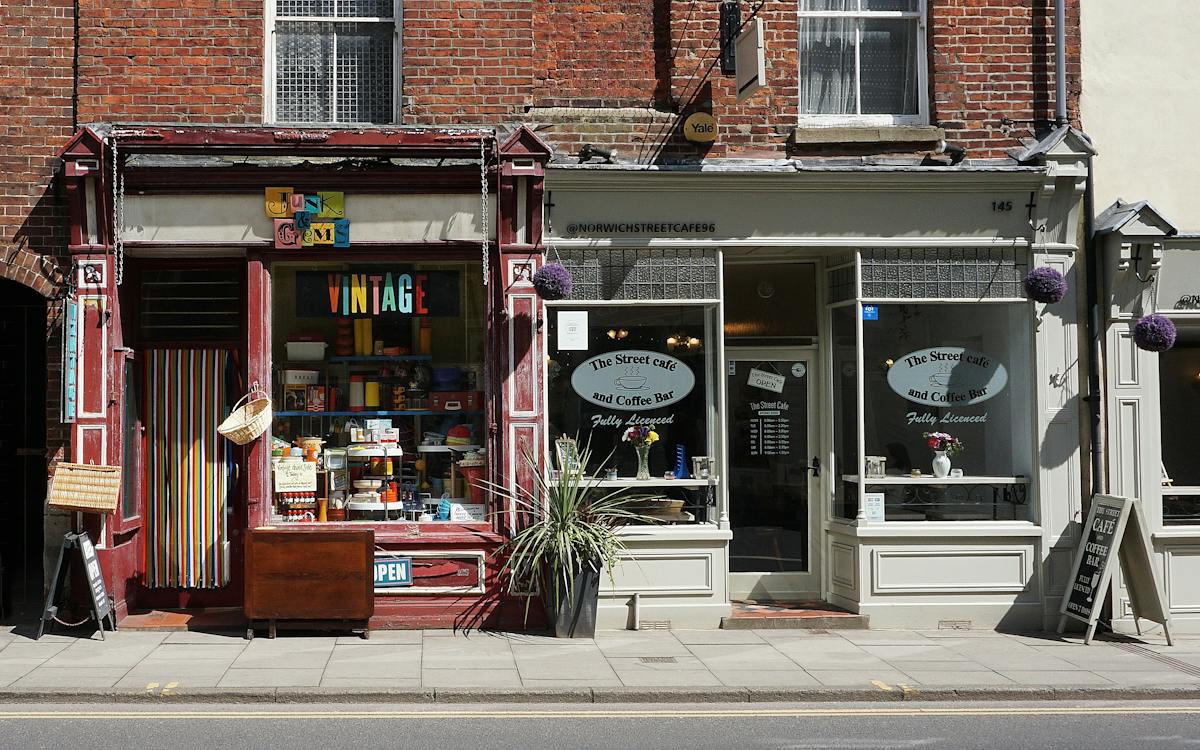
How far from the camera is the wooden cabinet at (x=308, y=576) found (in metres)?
9.71

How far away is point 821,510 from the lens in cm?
1134

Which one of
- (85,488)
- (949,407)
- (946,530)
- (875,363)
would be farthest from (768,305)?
(85,488)

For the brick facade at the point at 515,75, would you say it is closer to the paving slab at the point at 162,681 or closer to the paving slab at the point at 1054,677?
the paving slab at the point at 162,681

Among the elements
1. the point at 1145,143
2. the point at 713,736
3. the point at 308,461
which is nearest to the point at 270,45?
the point at 308,461

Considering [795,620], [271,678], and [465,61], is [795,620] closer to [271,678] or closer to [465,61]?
[271,678]

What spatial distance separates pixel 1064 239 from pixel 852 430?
8.51 ft

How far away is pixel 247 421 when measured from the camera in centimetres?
998

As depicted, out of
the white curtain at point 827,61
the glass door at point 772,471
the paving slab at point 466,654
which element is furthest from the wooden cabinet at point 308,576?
the white curtain at point 827,61

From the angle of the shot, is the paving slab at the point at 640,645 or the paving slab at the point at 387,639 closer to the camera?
the paving slab at the point at 640,645

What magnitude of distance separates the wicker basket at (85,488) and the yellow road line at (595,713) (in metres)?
2.48

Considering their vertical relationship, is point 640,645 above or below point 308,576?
below

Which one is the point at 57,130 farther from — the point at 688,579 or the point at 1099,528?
the point at 1099,528

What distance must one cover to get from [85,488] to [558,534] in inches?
155

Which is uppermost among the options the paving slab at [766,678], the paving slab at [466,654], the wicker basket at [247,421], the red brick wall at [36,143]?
the red brick wall at [36,143]
